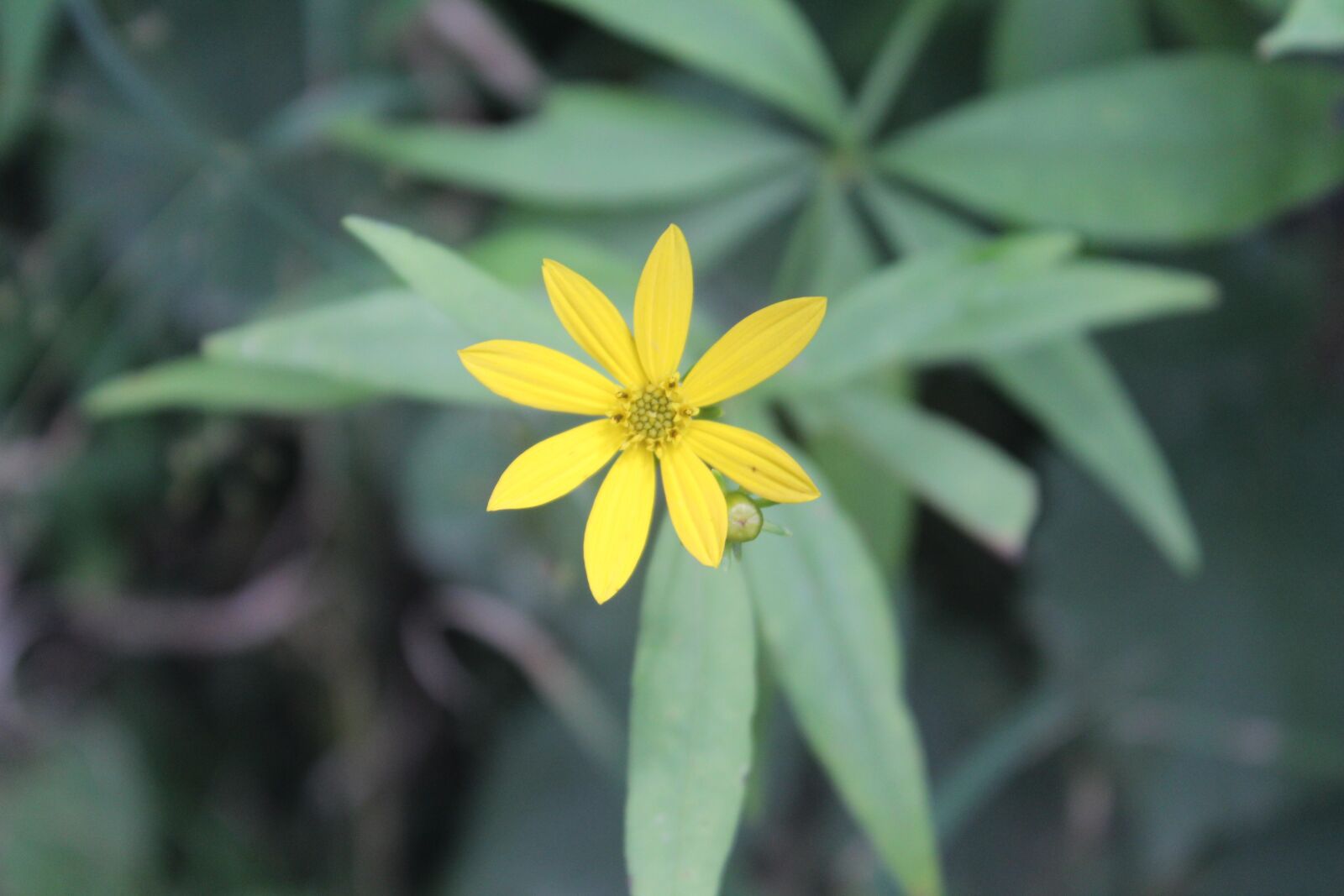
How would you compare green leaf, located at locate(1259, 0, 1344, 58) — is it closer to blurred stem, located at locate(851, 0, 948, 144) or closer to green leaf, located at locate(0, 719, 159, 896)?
blurred stem, located at locate(851, 0, 948, 144)

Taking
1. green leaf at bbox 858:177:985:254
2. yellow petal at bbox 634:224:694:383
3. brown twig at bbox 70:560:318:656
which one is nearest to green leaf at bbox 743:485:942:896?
yellow petal at bbox 634:224:694:383

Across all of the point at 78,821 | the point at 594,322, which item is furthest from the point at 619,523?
the point at 78,821

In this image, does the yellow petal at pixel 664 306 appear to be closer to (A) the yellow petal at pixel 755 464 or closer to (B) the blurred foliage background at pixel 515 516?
(A) the yellow petal at pixel 755 464

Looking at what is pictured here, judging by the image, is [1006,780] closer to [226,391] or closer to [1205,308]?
[1205,308]

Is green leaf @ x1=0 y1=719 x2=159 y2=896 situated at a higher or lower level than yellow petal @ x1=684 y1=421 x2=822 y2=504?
higher

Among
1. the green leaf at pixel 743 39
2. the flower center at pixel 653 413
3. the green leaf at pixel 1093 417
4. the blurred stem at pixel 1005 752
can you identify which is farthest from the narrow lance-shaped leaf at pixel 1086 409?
the flower center at pixel 653 413

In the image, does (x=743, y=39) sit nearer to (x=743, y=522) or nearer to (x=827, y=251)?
(x=827, y=251)
